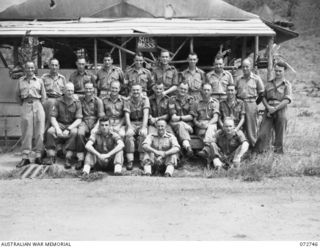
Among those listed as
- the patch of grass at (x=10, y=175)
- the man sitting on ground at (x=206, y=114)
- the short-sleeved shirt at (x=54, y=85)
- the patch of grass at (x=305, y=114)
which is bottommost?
the patch of grass at (x=305, y=114)

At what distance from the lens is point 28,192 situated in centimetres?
734

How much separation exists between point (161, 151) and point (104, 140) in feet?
3.17

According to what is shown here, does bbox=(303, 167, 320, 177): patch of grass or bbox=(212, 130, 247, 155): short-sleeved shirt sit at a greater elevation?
bbox=(212, 130, 247, 155): short-sleeved shirt

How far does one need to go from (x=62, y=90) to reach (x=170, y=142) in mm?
2475

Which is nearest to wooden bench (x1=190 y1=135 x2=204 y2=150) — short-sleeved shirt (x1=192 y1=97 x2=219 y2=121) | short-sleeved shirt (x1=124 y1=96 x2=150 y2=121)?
short-sleeved shirt (x1=192 y1=97 x2=219 y2=121)

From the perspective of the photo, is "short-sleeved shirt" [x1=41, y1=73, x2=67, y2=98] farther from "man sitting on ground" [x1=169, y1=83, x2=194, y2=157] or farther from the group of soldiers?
"man sitting on ground" [x1=169, y1=83, x2=194, y2=157]

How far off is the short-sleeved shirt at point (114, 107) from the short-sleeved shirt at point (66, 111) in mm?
483

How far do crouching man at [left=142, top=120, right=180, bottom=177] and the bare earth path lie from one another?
1.59 ft

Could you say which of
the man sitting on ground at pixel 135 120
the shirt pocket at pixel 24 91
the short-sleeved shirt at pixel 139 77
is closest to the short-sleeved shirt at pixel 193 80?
the short-sleeved shirt at pixel 139 77

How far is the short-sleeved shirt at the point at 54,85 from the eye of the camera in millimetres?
9711

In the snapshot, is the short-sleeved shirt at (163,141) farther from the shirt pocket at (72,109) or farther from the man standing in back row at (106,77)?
the man standing in back row at (106,77)

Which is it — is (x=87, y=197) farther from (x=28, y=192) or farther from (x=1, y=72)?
(x=1, y=72)

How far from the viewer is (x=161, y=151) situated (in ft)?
28.3

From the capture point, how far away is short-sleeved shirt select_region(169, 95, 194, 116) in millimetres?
9406
